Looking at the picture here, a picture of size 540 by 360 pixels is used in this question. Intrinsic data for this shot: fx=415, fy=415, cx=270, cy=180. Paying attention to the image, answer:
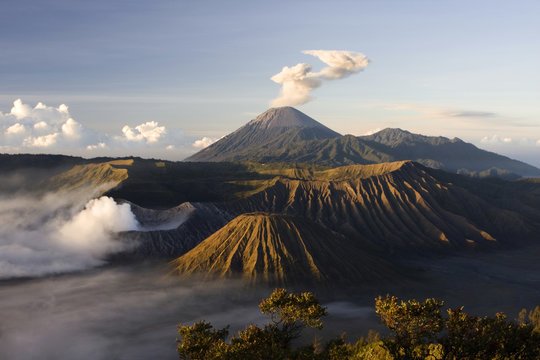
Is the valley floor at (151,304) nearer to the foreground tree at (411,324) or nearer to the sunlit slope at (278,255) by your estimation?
the sunlit slope at (278,255)

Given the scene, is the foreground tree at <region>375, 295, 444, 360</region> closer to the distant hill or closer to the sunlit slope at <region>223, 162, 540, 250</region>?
the distant hill

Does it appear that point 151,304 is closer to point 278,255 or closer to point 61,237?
point 278,255

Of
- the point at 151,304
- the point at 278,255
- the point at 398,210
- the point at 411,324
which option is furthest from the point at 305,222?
the point at 411,324

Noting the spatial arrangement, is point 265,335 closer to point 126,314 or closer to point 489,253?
point 126,314

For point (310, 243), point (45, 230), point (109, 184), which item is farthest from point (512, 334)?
point (109, 184)

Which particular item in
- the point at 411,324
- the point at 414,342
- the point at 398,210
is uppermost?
the point at 398,210

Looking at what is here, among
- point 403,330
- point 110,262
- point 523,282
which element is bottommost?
point 523,282

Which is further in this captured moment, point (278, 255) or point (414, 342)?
point (278, 255)
